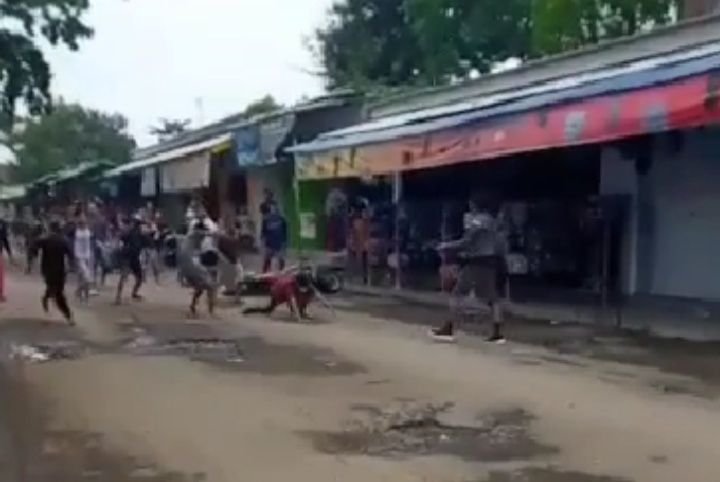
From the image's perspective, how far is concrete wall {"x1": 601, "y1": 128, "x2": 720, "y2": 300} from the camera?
60.9 feet

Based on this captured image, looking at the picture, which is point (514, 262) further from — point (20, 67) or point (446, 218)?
point (20, 67)

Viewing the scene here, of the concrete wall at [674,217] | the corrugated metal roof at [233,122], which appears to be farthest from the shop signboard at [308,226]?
the concrete wall at [674,217]

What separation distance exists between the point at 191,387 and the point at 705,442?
5.06 metres

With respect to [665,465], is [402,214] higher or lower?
higher

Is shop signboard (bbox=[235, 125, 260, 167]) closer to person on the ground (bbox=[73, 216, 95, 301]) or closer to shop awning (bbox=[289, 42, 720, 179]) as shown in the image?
shop awning (bbox=[289, 42, 720, 179])

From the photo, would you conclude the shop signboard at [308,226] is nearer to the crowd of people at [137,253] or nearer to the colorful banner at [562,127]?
the crowd of people at [137,253]

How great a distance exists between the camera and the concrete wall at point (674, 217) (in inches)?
731

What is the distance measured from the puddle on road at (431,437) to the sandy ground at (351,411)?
22mm

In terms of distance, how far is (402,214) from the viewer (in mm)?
26469

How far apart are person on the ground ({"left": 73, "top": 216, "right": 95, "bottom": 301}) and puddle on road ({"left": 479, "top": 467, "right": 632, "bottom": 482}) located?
1566 cm

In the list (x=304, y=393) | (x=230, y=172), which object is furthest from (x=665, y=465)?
(x=230, y=172)

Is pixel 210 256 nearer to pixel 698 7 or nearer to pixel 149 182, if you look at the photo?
pixel 698 7

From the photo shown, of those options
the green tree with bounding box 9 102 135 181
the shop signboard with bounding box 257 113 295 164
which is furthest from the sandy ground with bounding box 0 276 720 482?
the green tree with bounding box 9 102 135 181

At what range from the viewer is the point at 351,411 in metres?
10.7
